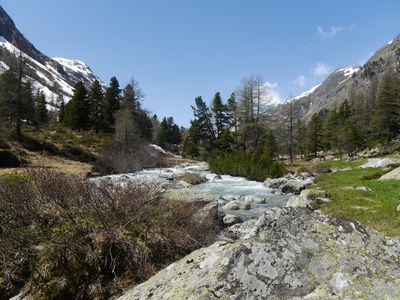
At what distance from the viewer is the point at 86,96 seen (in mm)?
62000

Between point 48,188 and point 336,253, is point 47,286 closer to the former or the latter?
point 48,188

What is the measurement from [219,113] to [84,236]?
56258 millimetres

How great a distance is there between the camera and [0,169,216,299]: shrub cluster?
5961 millimetres

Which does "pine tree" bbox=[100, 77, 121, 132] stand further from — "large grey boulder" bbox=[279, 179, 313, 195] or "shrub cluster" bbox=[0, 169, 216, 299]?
"shrub cluster" bbox=[0, 169, 216, 299]

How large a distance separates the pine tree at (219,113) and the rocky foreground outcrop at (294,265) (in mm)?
57635

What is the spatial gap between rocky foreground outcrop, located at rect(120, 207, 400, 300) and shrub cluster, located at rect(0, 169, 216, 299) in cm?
222

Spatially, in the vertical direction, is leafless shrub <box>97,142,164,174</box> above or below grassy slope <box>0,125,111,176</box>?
below

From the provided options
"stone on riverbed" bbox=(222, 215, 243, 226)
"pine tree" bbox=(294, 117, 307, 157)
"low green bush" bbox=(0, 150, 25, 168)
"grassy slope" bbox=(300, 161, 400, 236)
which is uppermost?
"pine tree" bbox=(294, 117, 307, 157)

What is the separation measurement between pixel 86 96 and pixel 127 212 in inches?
2342

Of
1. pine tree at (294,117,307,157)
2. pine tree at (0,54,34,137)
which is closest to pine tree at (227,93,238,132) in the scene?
pine tree at (294,117,307,157)

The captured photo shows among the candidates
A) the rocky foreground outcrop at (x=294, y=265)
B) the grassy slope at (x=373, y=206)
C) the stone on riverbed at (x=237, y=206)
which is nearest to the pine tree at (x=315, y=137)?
the grassy slope at (x=373, y=206)

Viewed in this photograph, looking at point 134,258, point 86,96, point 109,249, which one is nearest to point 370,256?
point 134,258

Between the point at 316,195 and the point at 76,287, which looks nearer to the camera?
the point at 76,287

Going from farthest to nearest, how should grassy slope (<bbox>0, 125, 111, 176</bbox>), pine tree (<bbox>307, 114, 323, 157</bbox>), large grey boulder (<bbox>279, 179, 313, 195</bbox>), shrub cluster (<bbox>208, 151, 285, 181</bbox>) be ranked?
pine tree (<bbox>307, 114, 323, 157</bbox>), shrub cluster (<bbox>208, 151, 285, 181</bbox>), grassy slope (<bbox>0, 125, 111, 176</bbox>), large grey boulder (<bbox>279, 179, 313, 195</bbox>)
